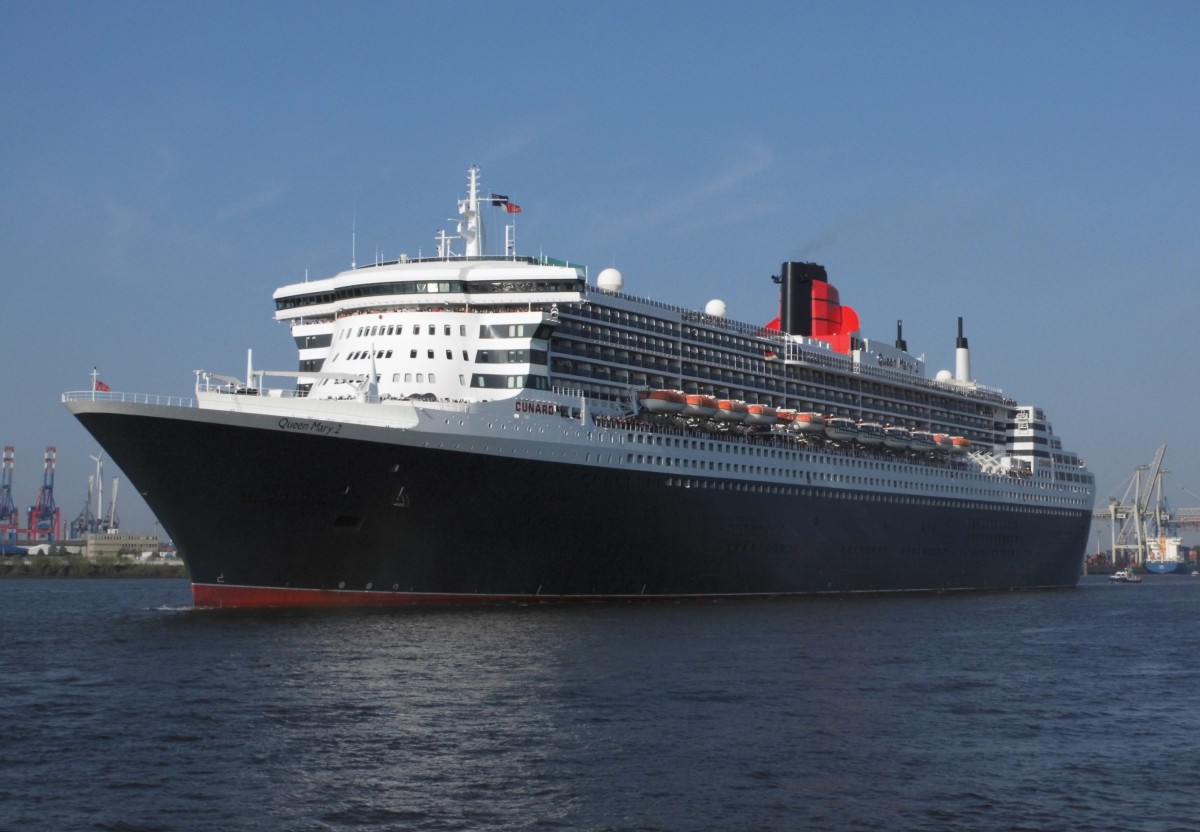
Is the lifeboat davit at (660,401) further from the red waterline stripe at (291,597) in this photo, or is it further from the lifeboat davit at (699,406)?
the red waterline stripe at (291,597)

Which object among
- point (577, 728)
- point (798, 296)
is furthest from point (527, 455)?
point (798, 296)

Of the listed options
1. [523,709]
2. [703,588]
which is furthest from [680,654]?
[703,588]

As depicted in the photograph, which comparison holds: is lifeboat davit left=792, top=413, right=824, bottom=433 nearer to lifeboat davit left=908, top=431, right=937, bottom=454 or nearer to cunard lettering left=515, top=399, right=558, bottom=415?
lifeboat davit left=908, top=431, right=937, bottom=454

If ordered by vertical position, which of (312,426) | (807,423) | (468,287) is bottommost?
(312,426)

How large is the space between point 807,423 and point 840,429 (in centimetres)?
330

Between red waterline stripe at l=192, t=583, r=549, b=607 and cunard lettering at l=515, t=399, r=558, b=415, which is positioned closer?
red waterline stripe at l=192, t=583, r=549, b=607

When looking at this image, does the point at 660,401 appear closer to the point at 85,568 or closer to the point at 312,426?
the point at 312,426

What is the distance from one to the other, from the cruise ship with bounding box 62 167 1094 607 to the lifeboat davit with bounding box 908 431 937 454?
0.21 m

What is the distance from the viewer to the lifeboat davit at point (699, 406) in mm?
54000

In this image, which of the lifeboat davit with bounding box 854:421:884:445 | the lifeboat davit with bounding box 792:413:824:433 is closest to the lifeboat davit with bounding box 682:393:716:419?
the lifeboat davit with bounding box 792:413:824:433

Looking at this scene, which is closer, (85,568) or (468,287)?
(468,287)

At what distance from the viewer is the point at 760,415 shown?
5812cm

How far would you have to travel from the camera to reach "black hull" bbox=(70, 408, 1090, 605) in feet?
132

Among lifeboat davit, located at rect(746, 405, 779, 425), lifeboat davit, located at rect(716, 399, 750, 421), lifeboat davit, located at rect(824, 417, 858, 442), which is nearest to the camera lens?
lifeboat davit, located at rect(716, 399, 750, 421)
